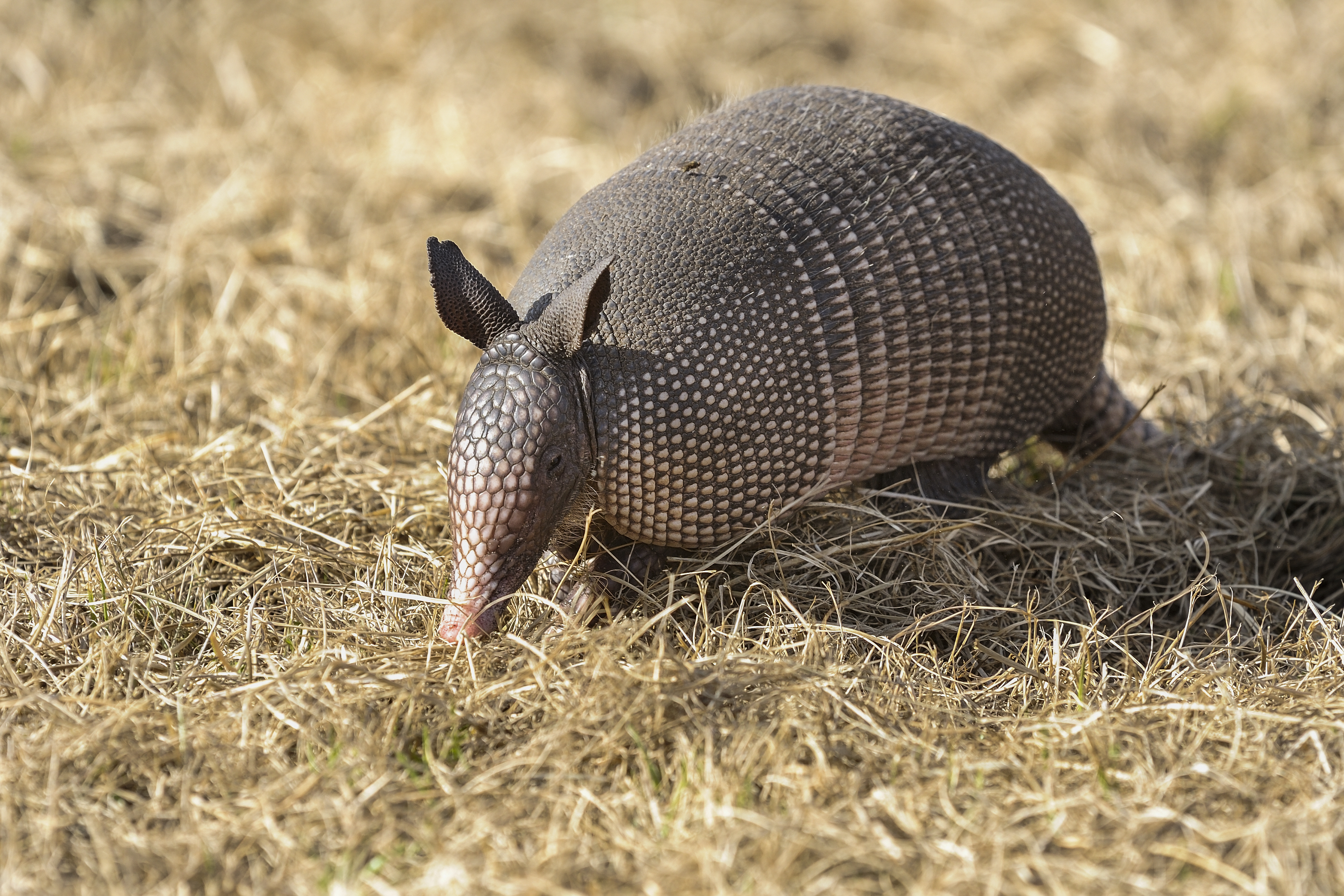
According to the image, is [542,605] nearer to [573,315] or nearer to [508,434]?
[508,434]

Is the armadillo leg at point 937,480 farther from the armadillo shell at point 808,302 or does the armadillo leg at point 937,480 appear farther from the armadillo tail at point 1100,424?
the armadillo tail at point 1100,424

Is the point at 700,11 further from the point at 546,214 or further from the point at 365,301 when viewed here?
the point at 365,301

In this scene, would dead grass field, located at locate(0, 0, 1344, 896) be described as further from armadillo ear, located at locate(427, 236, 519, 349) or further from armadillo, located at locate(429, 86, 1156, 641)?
armadillo ear, located at locate(427, 236, 519, 349)

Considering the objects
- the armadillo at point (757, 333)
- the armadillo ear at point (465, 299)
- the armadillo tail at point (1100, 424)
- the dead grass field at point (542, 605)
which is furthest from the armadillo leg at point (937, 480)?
the armadillo ear at point (465, 299)

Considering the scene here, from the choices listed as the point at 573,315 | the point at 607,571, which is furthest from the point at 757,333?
the point at 607,571

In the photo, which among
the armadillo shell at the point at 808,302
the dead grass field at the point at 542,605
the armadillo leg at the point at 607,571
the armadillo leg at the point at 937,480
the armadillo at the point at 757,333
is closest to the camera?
the dead grass field at the point at 542,605
